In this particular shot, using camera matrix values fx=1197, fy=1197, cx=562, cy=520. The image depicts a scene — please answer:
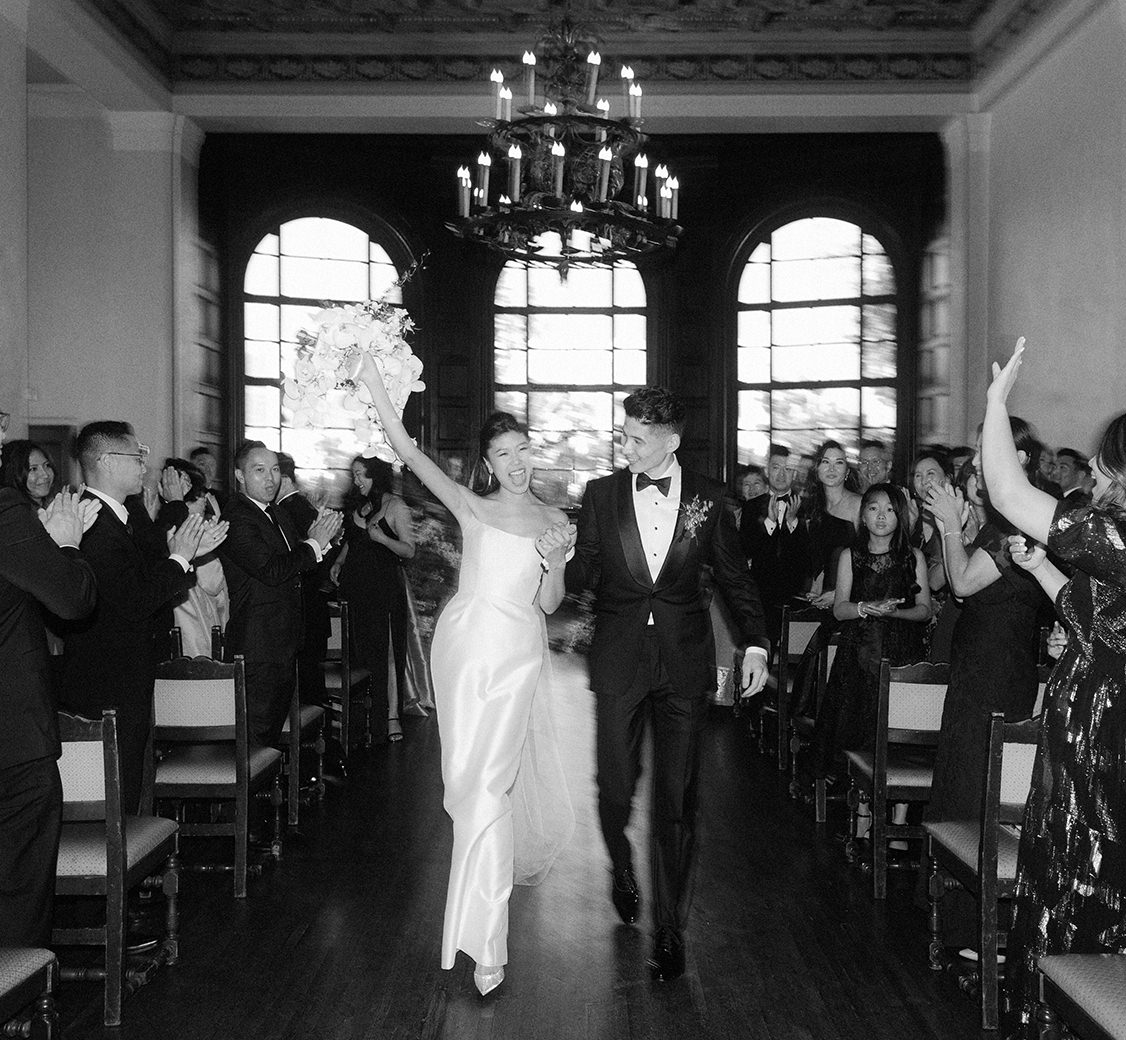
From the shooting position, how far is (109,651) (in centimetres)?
410

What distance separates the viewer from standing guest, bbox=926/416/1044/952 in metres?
4.15

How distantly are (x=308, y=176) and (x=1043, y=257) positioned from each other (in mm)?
6805

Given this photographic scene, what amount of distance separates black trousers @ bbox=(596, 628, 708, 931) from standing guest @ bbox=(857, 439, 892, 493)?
5.50 meters

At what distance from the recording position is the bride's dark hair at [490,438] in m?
3.87

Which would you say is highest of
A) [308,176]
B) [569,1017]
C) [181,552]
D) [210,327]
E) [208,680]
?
[308,176]

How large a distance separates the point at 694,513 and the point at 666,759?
0.81 metres

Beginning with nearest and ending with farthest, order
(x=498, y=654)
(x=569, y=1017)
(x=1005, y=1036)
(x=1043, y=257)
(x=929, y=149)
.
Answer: (x=1005, y=1036) < (x=569, y=1017) < (x=498, y=654) < (x=1043, y=257) < (x=929, y=149)

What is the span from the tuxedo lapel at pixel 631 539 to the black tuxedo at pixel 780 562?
157 inches

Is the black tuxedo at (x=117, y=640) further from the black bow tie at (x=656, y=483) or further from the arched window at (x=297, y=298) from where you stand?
the arched window at (x=297, y=298)

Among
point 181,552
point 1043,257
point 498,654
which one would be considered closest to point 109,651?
point 181,552

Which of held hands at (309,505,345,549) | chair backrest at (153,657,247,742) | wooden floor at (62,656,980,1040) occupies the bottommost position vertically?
wooden floor at (62,656,980,1040)

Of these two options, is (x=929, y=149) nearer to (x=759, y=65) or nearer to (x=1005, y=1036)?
(x=759, y=65)

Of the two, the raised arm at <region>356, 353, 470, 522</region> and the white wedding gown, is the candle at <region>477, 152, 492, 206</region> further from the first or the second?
the white wedding gown

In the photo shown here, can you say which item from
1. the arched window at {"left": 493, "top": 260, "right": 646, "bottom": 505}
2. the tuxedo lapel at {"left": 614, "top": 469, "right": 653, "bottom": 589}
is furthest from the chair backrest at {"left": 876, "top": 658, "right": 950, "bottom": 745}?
the arched window at {"left": 493, "top": 260, "right": 646, "bottom": 505}
